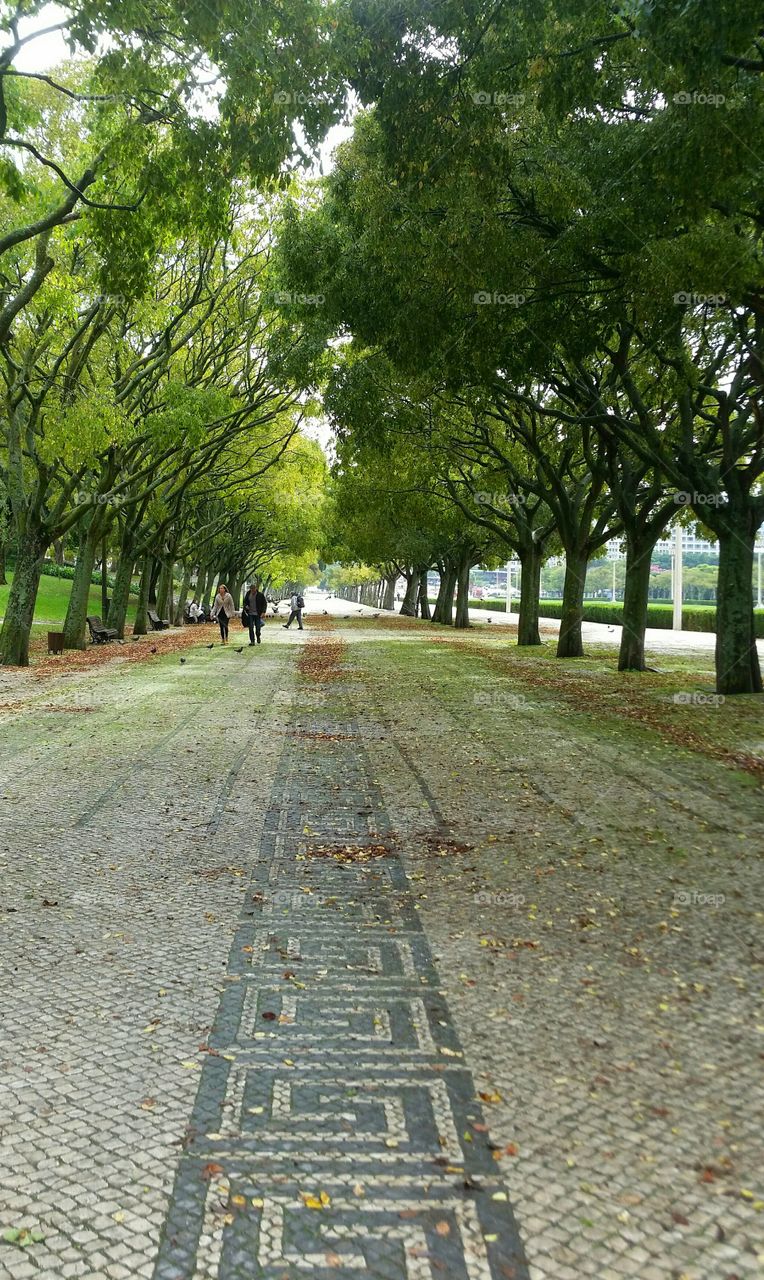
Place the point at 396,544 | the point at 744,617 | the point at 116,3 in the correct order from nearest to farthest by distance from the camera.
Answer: the point at 116,3 < the point at 744,617 < the point at 396,544

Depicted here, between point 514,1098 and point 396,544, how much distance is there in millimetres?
45284

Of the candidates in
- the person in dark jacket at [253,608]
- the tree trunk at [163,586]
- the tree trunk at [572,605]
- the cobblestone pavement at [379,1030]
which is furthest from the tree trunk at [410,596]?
the cobblestone pavement at [379,1030]

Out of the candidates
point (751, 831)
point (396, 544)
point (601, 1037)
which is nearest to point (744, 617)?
point (751, 831)

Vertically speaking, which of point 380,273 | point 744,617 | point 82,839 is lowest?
point 82,839

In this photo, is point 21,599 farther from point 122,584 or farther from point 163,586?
point 163,586

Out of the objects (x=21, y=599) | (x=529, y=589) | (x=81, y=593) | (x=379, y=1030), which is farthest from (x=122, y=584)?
(x=379, y=1030)

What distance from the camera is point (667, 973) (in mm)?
4684

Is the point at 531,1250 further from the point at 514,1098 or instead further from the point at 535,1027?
the point at 535,1027

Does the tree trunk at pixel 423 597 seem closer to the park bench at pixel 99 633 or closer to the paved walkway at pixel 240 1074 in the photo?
the park bench at pixel 99 633

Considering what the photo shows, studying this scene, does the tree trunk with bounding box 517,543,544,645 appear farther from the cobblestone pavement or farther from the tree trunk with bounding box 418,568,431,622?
the tree trunk with bounding box 418,568,431,622

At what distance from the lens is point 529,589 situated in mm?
28953

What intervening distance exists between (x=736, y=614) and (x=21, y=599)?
518 inches

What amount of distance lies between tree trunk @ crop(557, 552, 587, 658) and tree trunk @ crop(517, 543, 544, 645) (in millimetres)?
3251

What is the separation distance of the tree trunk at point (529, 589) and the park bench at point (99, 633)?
11760mm
